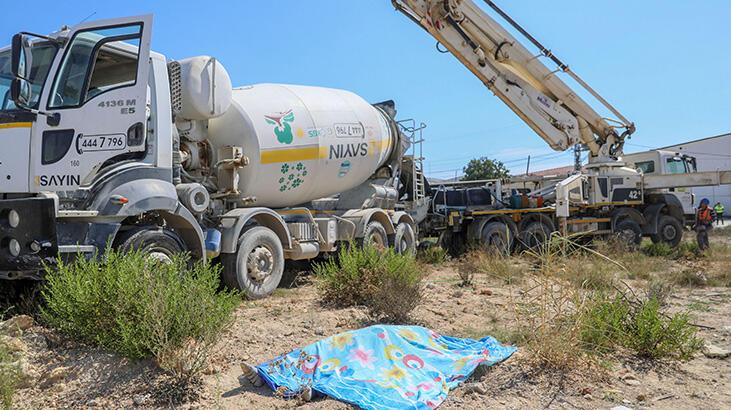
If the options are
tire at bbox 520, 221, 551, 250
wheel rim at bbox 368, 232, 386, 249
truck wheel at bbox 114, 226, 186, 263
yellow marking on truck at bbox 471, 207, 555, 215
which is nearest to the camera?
truck wheel at bbox 114, 226, 186, 263

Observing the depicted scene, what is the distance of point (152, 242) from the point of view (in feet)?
20.1

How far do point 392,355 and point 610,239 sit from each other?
468 inches

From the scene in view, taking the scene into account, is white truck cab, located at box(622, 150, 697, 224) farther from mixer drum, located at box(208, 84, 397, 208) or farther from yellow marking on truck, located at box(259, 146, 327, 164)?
yellow marking on truck, located at box(259, 146, 327, 164)

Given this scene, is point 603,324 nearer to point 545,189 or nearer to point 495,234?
point 495,234

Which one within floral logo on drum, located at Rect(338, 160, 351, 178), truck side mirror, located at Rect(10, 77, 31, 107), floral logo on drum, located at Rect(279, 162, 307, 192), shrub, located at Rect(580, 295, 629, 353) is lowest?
shrub, located at Rect(580, 295, 629, 353)

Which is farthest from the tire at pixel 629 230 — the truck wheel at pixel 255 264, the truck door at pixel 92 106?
the truck door at pixel 92 106

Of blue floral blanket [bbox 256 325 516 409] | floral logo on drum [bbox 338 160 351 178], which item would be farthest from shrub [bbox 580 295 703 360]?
floral logo on drum [bbox 338 160 351 178]

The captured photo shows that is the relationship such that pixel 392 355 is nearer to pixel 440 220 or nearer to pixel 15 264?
pixel 15 264

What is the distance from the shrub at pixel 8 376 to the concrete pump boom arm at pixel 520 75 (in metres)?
11.7

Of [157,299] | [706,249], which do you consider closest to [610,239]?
[706,249]

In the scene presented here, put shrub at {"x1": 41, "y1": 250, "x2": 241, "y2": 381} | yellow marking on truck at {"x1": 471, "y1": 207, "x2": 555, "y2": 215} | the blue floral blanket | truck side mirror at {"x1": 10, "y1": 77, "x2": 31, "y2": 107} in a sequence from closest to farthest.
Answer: the blue floral blanket < shrub at {"x1": 41, "y1": 250, "x2": 241, "y2": 381} < truck side mirror at {"x1": 10, "y1": 77, "x2": 31, "y2": 107} < yellow marking on truck at {"x1": 471, "y1": 207, "x2": 555, "y2": 215}

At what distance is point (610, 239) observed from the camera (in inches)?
585

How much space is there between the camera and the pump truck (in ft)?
47.2

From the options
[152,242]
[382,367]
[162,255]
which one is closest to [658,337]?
[382,367]
